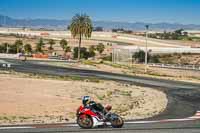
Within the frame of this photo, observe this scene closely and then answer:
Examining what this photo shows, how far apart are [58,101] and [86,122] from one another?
48.8ft

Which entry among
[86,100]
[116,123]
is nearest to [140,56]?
[116,123]

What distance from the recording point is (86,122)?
77.2ft

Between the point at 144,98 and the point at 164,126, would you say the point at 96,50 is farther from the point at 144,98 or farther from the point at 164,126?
the point at 164,126

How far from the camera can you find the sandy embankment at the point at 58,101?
30.4 metres

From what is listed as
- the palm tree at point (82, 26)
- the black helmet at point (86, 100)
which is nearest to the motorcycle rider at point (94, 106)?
the black helmet at point (86, 100)

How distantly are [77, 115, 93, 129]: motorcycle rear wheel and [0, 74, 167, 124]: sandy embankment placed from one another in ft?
12.6

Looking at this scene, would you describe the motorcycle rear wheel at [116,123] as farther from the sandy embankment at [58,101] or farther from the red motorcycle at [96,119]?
the sandy embankment at [58,101]

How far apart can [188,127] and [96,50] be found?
13383 cm

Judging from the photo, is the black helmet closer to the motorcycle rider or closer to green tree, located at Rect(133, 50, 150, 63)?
the motorcycle rider

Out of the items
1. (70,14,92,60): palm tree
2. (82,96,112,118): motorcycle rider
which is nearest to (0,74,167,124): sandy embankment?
(82,96,112,118): motorcycle rider

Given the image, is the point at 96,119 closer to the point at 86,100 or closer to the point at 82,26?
the point at 86,100

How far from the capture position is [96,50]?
158625 mm

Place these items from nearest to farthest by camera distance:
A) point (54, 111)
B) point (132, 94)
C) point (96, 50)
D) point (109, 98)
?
point (54, 111)
point (109, 98)
point (132, 94)
point (96, 50)

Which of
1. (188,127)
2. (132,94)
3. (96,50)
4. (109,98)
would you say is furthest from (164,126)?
(96,50)
